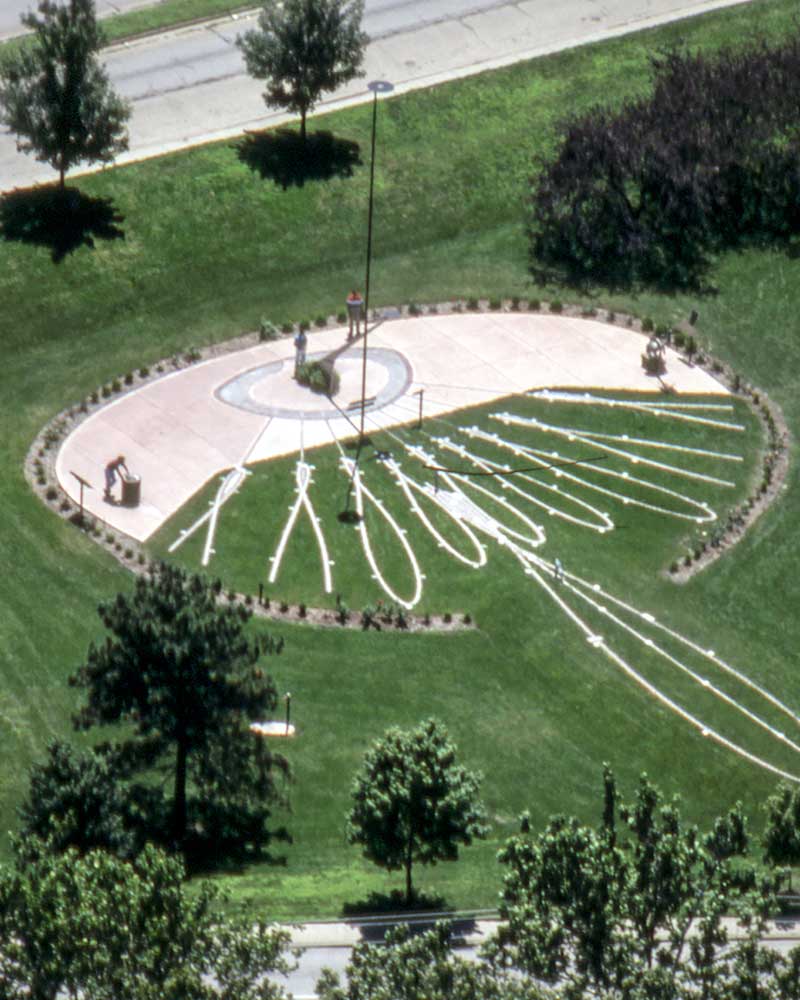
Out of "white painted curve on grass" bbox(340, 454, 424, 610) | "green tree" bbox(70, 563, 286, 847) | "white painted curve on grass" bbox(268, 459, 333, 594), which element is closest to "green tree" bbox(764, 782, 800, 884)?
"green tree" bbox(70, 563, 286, 847)

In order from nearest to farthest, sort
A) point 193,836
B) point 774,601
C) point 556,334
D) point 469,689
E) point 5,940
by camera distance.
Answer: point 5,940 → point 193,836 → point 469,689 → point 774,601 → point 556,334

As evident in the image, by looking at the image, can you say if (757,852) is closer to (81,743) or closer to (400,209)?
(81,743)

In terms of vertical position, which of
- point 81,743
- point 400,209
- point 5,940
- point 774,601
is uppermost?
point 400,209

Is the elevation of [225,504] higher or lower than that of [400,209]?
lower

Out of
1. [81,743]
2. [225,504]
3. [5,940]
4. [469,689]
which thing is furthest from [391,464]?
[5,940]

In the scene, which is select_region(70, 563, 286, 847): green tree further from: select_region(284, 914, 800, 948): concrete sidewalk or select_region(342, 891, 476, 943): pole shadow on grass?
select_region(284, 914, 800, 948): concrete sidewalk

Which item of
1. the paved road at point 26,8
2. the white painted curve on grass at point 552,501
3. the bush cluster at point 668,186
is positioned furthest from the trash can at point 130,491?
the paved road at point 26,8
